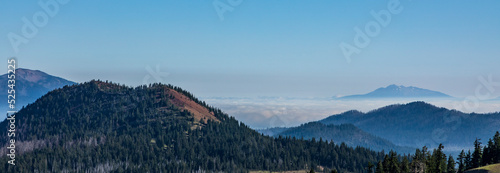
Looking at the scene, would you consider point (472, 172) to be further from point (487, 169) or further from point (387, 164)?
point (387, 164)

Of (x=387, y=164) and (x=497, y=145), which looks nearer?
(x=387, y=164)

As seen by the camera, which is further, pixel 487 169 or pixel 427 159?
pixel 427 159

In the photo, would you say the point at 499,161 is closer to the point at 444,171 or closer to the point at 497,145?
the point at 497,145

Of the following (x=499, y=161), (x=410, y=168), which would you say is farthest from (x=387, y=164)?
(x=499, y=161)

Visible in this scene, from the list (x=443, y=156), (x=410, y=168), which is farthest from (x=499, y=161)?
(x=410, y=168)

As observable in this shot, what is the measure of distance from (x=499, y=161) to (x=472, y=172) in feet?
90.1

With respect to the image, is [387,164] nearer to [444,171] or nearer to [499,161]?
[444,171]

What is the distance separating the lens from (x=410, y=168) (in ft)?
614

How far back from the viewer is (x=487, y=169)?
172 metres

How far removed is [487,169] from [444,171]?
24.9 m

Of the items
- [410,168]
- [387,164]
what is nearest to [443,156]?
[410,168]

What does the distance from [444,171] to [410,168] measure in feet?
56.6

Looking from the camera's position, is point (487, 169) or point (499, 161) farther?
point (499, 161)

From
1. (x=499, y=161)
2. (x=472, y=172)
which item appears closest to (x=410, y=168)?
(x=472, y=172)
